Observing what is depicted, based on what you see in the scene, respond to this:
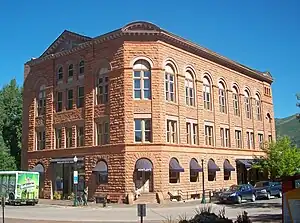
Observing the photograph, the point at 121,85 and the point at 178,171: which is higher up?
the point at 121,85

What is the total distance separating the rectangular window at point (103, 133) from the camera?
38812 millimetres

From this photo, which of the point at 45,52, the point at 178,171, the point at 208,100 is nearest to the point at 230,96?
the point at 208,100

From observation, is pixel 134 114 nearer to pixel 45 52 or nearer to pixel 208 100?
pixel 208 100

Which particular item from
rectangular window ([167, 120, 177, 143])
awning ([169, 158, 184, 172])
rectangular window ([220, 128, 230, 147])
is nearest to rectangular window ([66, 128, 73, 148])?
rectangular window ([167, 120, 177, 143])

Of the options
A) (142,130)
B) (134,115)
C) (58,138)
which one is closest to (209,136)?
(142,130)

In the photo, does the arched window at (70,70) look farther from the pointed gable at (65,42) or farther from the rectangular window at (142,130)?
the rectangular window at (142,130)

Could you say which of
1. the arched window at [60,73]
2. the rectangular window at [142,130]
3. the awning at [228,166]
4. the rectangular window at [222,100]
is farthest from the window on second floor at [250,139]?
the arched window at [60,73]

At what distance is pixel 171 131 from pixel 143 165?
479 cm

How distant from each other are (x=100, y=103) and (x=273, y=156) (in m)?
20.4

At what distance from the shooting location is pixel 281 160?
46156mm

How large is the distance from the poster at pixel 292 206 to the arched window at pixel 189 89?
1106 inches

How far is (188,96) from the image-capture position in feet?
137

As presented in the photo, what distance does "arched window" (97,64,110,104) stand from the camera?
39375 millimetres

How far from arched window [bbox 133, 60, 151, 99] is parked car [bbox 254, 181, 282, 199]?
12.9 meters
